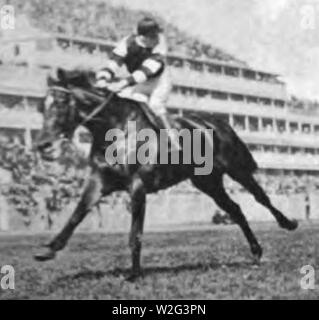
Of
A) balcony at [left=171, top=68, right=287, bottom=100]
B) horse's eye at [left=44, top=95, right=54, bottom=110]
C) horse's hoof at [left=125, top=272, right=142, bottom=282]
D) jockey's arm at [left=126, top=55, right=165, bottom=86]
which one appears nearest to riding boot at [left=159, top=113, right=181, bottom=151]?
jockey's arm at [left=126, top=55, right=165, bottom=86]

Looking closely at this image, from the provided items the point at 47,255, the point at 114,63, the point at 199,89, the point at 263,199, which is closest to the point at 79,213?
the point at 47,255

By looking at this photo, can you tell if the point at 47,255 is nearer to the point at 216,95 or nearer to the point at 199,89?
the point at 199,89

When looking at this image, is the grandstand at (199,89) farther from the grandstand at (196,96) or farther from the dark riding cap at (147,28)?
the dark riding cap at (147,28)

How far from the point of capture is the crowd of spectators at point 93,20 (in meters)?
12.8

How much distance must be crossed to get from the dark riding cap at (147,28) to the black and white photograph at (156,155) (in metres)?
0.04

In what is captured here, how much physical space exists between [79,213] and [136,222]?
0.78 metres

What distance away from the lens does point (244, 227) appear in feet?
40.3

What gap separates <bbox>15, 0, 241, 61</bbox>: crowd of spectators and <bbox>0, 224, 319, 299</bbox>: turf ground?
3.14 m

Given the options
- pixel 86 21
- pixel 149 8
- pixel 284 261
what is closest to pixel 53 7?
pixel 86 21

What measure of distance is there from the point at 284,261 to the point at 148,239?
2.07 m

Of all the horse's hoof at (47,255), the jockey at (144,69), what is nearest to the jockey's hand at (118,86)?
the jockey at (144,69)

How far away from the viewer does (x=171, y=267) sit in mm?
11477

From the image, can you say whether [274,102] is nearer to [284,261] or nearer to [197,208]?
[197,208]
